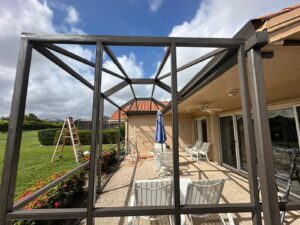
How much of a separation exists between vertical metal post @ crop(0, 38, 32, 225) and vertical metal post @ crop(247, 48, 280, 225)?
1961 millimetres

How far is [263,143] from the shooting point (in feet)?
4.06

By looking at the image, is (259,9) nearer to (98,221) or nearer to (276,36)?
(276,36)

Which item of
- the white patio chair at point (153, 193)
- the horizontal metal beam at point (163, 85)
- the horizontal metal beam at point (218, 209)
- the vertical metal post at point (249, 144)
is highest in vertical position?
the horizontal metal beam at point (163, 85)

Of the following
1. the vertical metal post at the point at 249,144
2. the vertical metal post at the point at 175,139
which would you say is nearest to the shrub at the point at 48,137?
the vertical metal post at the point at 175,139

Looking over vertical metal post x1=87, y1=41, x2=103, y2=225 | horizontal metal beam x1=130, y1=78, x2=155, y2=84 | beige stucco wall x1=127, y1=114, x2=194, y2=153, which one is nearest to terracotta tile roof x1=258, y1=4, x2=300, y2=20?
vertical metal post x1=87, y1=41, x2=103, y2=225

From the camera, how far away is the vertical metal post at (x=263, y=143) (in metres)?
1.18

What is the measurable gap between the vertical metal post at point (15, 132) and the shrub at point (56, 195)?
125cm

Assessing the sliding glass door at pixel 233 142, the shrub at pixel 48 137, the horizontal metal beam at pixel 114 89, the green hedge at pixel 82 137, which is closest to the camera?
the horizontal metal beam at pixel 114 89

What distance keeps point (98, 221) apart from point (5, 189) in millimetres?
2211

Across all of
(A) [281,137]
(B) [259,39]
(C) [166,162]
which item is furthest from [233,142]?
(B) [259,39]

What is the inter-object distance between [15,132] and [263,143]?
2007 millimetres

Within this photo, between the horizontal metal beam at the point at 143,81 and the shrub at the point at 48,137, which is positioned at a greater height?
the horizontal metal beam at the point at 143,81

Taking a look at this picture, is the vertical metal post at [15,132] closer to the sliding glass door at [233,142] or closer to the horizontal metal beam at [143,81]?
the horizontal metal beam at [143,81]

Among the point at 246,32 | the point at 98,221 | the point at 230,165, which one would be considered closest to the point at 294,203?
the point at 246,32
